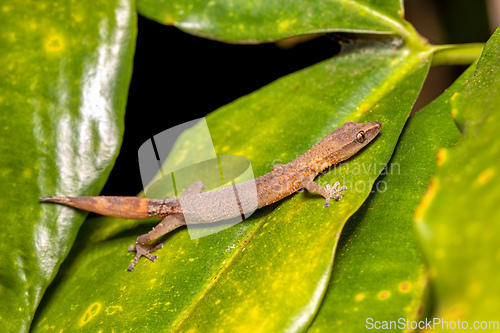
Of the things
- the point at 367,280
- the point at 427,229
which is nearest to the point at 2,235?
the point at 367,280

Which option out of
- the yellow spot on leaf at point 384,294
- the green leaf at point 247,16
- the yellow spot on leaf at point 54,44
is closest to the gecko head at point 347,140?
the green leaf at point 247,16

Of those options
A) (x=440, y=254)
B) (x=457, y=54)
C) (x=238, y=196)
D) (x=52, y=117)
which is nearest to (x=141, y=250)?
(x=238, y=196)

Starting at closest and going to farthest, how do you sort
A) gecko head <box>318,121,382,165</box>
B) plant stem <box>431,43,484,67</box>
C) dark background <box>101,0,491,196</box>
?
1. gecko head <box>318,121,382,165</box>
2. plant stem <box>431,43,484,67</box>
3. dark background <box>101,0,491,196</box>

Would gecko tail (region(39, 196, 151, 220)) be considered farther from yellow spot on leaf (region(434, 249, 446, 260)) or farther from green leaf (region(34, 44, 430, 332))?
yellow spot on leaf (region(434, 249, 446, 260))

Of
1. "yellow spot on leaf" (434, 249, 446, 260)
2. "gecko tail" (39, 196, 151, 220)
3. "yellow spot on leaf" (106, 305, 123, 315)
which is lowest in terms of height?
"yellow spot on leaf" (106, 305, 123, 315)

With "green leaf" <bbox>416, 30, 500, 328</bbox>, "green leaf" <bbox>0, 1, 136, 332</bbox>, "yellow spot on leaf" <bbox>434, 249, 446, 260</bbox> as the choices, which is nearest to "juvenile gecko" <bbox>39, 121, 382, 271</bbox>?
"green leaf" <bbox>0, 1, 136, 332</bbox>

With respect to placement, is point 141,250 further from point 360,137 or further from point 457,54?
point 457,54
